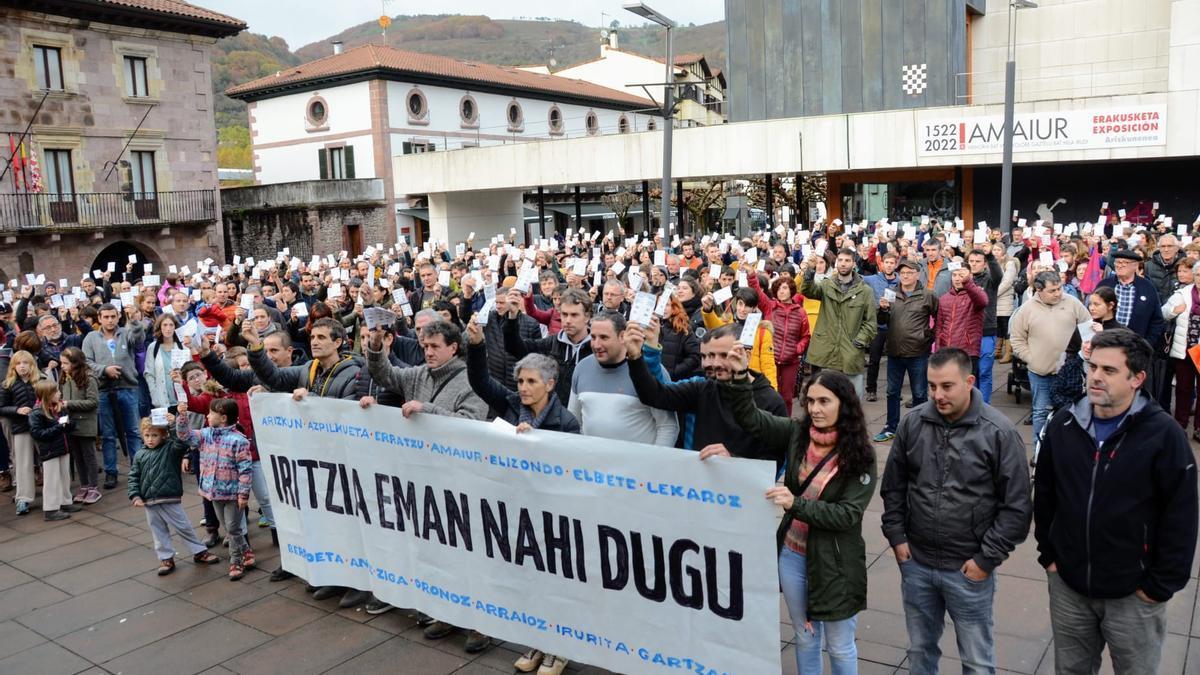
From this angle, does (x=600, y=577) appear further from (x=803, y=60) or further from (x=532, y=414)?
(x=803, y=60)

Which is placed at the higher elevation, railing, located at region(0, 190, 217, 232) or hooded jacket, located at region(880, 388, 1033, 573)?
railing, located at region(0, 190, 217, 232)

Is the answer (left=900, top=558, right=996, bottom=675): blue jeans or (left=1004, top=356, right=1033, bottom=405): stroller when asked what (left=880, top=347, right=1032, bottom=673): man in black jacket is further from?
(left=1004, top=356, right=1033, bottom=405): stroller

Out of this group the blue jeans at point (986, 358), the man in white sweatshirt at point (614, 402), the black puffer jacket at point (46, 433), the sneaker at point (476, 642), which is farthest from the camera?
the blue jeans at point (986, 358)

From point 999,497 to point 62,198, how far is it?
3417cm

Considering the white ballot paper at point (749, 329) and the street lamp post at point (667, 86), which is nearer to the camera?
the white ballot paper at point (749, 329)

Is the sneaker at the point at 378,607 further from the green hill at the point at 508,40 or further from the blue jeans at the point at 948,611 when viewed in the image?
the green hill at the point at 508,40

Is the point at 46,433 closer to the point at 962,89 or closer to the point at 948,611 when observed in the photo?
the point at 948,611

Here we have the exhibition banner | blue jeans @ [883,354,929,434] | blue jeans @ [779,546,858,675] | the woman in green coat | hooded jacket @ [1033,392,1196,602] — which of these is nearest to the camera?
hooded jacket @ [1033,392,1196,602]

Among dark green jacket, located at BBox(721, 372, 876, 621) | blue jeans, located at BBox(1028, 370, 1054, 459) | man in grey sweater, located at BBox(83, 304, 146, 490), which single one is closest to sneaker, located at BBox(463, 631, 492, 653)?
dark green jacket, located at BBox(721, 372, 876, 621)

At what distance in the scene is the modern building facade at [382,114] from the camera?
42438 mm

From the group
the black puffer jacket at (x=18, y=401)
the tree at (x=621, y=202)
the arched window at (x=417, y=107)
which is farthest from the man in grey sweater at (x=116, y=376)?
the tree at (x=621, y=202)

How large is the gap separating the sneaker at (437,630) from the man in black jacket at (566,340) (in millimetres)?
1609

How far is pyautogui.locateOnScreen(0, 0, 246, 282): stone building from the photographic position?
29922 millimetres

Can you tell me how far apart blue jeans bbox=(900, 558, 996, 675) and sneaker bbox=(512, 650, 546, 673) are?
2.01 meters
